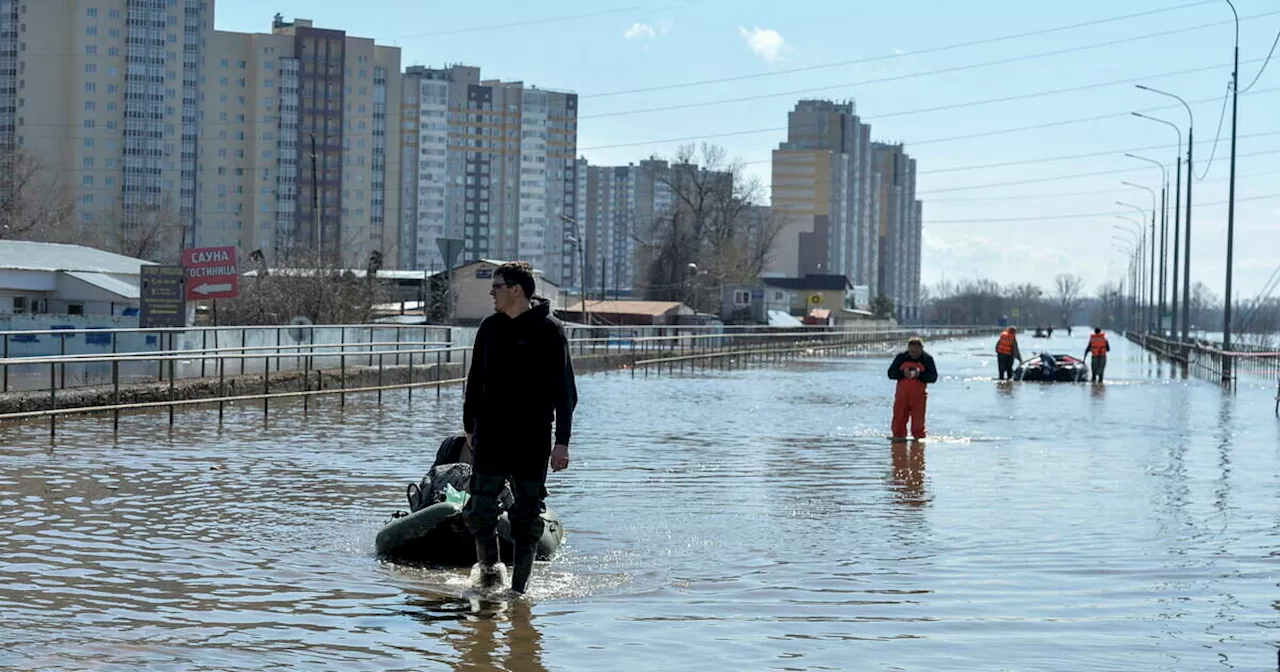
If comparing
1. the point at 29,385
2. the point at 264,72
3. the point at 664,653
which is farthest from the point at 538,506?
the point at 264,72

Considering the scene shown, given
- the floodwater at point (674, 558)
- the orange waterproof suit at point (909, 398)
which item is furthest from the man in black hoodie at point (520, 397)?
the orange waterproof suit at point (909, 398)

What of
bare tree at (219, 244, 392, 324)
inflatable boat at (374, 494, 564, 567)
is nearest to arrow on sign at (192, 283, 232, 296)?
bare tree at (219, 244, 392, 324)

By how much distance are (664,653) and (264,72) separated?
131 meters

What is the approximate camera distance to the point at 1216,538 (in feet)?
38.4

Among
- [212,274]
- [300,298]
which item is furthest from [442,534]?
[300,298]

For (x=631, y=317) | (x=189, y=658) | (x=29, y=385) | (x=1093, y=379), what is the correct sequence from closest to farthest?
(x=189, y=658) → (x=29, y=385) → (x=1093, y=379) → (x=631, y=317)

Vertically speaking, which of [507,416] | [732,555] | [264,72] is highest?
[264,72]

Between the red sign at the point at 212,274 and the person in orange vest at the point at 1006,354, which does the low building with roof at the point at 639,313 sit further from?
the red sign at the point at 212,274

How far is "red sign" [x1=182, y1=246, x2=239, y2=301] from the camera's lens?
40.0 meters

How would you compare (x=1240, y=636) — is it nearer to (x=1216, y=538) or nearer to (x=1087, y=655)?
(x=1087, y=655)

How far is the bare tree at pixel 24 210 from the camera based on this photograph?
69.6 metres

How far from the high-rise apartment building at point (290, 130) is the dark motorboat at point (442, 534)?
121512 millimetres

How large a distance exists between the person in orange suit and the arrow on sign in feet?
77.6

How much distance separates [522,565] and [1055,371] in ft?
120
